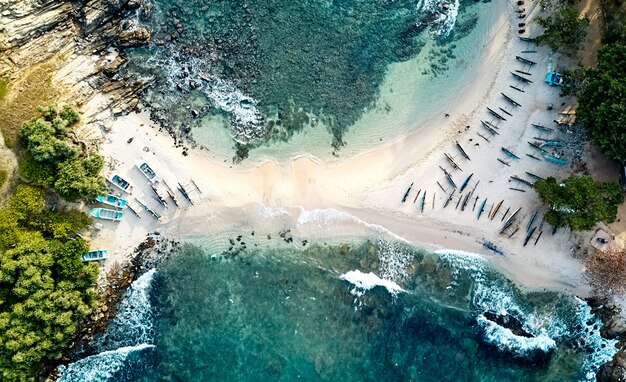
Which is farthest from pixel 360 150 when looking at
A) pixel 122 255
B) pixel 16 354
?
pixel 16 354

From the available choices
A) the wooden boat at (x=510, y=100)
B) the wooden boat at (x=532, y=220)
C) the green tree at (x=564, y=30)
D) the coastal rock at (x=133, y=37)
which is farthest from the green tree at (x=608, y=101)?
the coastal rock at (x=133, y=37)

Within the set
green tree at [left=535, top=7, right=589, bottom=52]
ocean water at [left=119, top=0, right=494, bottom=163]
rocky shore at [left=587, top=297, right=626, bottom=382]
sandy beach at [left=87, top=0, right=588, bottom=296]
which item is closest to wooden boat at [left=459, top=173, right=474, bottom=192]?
sandy beach at [left=87, top=0, right=588, bottom=296]

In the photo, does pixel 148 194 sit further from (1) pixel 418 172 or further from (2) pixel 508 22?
(2) pixel 508 22

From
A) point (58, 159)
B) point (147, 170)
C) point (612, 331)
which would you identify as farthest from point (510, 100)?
point (58, 159)

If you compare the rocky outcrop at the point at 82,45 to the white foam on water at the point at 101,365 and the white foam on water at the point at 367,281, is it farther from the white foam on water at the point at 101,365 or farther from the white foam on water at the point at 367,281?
the white foam on water at the point at 367,281

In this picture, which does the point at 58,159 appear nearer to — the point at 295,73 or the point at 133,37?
the point at 133,37

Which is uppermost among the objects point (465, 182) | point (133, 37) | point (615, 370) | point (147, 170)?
point (133, 37)
